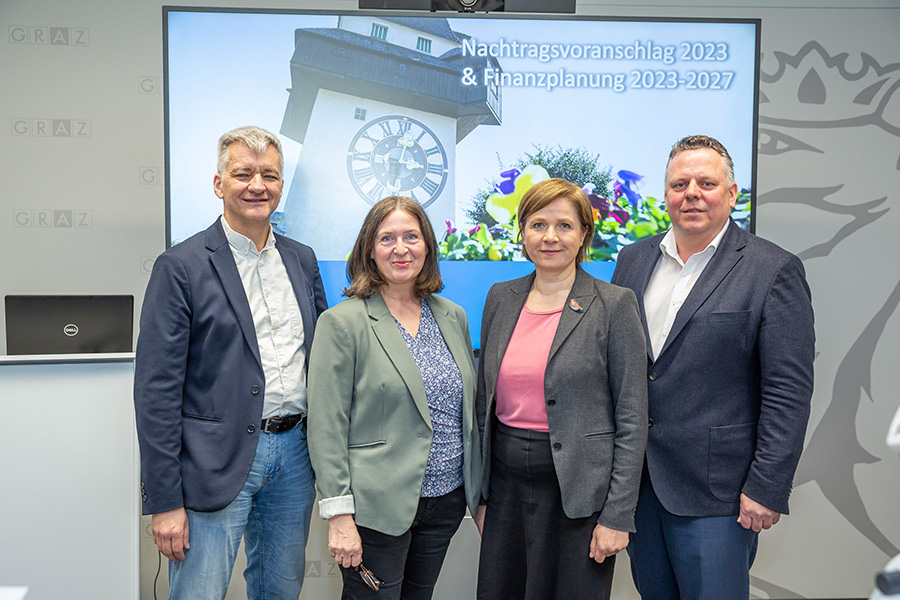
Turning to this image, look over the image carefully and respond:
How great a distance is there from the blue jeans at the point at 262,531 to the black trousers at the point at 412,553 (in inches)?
9.8

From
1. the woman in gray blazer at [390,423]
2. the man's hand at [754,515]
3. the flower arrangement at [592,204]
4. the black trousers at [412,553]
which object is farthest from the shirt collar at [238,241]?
the man's hand at [754,515]

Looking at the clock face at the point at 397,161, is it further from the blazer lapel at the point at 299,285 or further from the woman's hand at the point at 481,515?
the woman's hand at the point at 481,515

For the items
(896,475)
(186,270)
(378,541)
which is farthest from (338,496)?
(896,475)

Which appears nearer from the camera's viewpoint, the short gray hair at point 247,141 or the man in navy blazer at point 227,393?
the man in navy blazer at point 227,393

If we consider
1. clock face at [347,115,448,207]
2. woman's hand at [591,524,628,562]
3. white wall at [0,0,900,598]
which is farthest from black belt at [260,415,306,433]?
white wall at [0,0,900,598]

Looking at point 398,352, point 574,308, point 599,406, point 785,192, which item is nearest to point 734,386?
point 599,406

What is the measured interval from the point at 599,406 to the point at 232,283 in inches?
44.6

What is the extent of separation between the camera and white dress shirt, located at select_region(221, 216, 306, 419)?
1853mm

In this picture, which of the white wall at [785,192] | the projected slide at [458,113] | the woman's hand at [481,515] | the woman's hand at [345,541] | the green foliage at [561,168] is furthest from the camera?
the white wall at [785,192]

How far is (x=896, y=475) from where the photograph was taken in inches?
128

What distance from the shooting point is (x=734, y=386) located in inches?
71.7

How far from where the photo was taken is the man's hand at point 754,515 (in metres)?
1.77

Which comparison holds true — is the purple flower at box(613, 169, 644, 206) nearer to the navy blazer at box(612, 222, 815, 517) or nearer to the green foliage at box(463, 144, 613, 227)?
the green foliage at box(463, 144, 613, 227)

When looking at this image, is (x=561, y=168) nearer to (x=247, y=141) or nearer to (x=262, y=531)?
(x=247, y=141)
